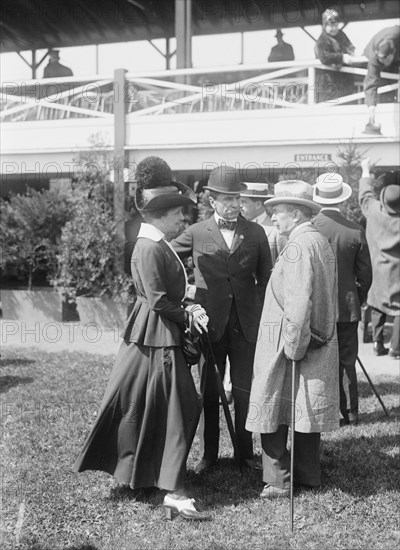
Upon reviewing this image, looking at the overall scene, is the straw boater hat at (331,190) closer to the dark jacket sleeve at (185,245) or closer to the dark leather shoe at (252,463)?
the dark jacket sleeve at (185,245)

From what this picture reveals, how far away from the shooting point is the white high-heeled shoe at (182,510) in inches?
179

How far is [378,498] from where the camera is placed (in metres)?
4.94

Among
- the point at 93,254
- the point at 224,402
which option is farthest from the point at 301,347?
A: the point at 93,254

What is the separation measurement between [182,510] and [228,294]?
1.57m

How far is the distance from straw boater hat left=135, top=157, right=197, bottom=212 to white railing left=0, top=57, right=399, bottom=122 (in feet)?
28.1

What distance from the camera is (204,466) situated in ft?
17.7

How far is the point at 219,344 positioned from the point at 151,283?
985 mm

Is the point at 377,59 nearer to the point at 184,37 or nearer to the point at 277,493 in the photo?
the point at 184,37

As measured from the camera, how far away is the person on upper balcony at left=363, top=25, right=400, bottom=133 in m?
11.8

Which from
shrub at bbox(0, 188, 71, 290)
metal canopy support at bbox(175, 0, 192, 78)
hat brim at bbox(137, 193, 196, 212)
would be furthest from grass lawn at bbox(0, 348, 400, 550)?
metal canopy support at bbox(175, 0, 192, 78)

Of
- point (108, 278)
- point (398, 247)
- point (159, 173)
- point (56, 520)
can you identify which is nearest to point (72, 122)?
point (108, 278)

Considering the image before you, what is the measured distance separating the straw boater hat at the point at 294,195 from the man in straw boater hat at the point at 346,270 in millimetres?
1442

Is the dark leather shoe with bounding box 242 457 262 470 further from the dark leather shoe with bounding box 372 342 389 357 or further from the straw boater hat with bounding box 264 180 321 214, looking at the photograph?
the dark leather shoe with bounding box 372 342 389 357

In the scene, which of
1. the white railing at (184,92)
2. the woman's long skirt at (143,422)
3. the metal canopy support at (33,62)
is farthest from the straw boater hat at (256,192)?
the metal canopy support at (33,62)
